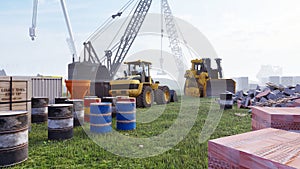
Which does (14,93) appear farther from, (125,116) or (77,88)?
(77,88)

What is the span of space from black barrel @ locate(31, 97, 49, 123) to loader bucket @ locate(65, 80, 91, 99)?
12.0ft

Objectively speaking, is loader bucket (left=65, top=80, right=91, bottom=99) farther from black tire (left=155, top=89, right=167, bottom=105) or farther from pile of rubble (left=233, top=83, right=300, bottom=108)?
pile of rubble (left=233, top=83, right=300, bottom=108)

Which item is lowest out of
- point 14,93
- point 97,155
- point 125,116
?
point 97,155

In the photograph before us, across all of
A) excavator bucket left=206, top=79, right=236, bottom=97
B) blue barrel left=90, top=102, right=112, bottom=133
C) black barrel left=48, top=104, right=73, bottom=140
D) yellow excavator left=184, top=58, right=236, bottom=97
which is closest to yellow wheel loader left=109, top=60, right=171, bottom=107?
blue barrel left=90, top=102, right=112, bottom=133

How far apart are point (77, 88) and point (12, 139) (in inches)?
285

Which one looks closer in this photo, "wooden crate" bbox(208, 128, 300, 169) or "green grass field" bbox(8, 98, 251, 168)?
"wooden crate" bbox(208, 128, 300, 169)

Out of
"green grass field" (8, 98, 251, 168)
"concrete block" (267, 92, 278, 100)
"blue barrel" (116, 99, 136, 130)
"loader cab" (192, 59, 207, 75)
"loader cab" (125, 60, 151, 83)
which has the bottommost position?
"green grass field" (8, 98, 251, 168)

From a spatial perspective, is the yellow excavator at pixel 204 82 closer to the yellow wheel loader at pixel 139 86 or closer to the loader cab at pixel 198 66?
the loader cab at pixel 198 66

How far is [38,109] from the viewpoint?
650 centimetres

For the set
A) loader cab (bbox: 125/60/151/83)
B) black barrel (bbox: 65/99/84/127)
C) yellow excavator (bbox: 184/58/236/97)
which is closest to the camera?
black barrel (bbox: 65/99/84/127)

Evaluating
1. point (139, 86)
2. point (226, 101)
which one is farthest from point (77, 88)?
point (226, 101)

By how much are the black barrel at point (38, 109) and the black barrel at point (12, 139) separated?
3.16 metres

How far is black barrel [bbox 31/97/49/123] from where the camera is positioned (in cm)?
642

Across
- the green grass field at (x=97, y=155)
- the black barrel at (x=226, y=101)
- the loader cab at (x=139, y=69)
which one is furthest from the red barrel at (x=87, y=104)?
the black barrel at (x=226, y=101)
